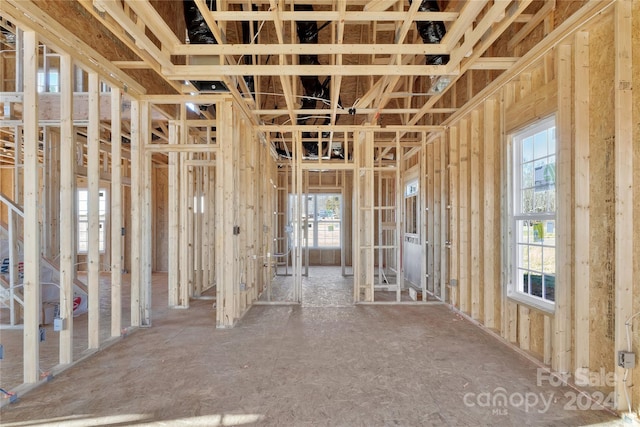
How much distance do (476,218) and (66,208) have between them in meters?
4.95

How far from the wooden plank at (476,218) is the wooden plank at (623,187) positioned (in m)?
2.14

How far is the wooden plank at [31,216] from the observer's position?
2750 millimetres

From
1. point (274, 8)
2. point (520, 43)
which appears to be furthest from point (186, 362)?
point (520, 43)

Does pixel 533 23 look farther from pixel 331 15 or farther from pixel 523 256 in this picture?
pixel 523 256

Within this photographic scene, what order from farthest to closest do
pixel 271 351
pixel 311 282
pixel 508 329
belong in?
pixel 311 282
pixel 508 329
pixel 271 351

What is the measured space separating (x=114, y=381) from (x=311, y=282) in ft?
16.6

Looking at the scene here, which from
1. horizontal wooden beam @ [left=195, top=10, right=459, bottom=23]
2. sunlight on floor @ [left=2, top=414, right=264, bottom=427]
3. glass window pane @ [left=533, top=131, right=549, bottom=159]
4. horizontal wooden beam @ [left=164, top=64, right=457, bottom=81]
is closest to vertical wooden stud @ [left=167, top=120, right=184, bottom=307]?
horizontal wooden beam @ [left=164, top=64, right=457, bottom=81]

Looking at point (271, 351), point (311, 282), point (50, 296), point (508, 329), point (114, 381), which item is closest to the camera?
point (114, 381)

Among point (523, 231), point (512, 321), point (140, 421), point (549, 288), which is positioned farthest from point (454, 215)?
point (140, 421)

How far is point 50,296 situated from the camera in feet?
15.9

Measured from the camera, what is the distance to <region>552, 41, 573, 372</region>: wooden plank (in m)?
2.96

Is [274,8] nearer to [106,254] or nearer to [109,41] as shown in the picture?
[109,41]

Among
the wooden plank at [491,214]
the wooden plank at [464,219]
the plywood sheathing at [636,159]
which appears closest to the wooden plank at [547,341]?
the plywood sheathing at [636,159]

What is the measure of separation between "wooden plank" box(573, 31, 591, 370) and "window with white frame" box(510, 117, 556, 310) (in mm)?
421
